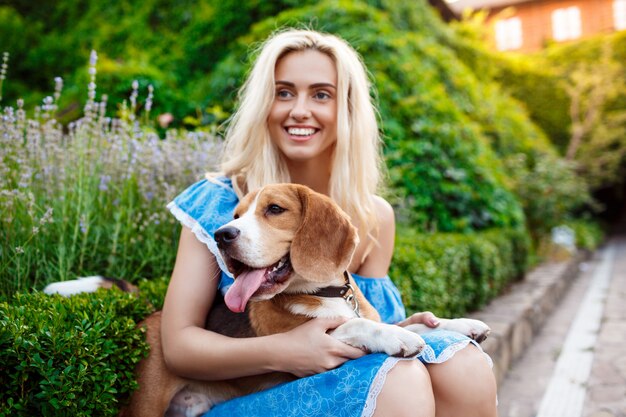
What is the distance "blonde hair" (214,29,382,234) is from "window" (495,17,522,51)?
24.4m

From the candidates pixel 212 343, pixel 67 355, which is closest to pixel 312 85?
pixel 212 343

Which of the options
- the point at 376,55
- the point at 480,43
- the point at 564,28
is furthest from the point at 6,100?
the point at 564,28

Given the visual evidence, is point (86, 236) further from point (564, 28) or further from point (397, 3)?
point (564, 28)

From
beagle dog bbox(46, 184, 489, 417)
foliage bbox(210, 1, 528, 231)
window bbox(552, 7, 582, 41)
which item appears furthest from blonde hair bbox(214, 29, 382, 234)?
window bbox(552, 7, 582, 41)

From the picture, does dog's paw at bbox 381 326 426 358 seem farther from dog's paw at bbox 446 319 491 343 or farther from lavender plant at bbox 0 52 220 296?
lavender plant at bbox 0 52 220 296

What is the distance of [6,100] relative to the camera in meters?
9.38

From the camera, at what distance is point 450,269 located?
14.7 ft

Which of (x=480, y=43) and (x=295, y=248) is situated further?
(x=480, y=43)

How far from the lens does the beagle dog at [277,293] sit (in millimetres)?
1868

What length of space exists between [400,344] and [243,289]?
1.83 feet

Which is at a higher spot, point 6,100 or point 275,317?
point 6,100

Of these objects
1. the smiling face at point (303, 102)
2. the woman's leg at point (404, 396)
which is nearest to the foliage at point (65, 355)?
the woman's leg at point (404, 396)

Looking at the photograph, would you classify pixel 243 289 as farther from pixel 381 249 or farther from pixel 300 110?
pixel 381 249

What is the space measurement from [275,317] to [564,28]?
2603 centimetres
